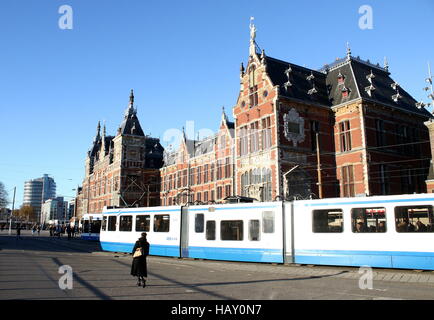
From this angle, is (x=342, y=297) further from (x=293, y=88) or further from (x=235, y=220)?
(x=293, y=88)

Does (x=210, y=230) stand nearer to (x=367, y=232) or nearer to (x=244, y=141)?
(x=367, y=232)

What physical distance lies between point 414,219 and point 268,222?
6156 mm

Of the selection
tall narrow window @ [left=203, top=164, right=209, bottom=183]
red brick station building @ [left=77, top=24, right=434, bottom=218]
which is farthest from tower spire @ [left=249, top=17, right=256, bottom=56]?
tall narrow window @ [left=203, top=164, right=209, bottom=183]

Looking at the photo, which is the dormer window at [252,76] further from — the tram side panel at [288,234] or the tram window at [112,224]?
the tram side panel at [288,234]

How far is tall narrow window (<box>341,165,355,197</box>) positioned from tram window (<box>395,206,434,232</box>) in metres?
18.6

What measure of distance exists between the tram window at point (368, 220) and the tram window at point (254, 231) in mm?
4419

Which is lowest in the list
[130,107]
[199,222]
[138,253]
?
[138,253]

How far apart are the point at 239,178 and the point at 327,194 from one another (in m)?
7.89

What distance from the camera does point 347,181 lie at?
110 feet

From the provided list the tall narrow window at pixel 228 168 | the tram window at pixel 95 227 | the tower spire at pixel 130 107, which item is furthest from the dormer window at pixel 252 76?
the tower spire at pixel 130 107

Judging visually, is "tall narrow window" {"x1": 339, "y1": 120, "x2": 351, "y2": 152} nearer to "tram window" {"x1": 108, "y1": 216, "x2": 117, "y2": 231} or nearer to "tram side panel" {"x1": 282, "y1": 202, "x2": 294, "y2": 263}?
"tram side panel" {"x1": 282, "y1": 202, "x2": 294, "y2": 263}

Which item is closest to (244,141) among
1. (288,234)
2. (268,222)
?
(268,222)

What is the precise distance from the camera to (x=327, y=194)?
3388cm
